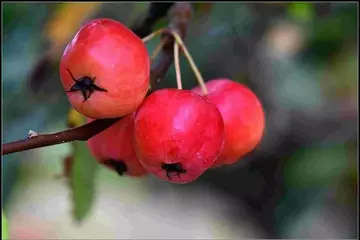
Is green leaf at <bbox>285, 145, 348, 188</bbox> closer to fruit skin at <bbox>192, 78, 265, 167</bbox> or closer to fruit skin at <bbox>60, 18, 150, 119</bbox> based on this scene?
fruit skin at <bbox>192, 78, 265, 167</bbox>

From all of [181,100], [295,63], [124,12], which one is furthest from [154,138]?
[295,63]

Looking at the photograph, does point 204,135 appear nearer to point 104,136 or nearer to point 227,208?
point 104,136

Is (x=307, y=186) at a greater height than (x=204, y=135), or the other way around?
(x=204, y=135)

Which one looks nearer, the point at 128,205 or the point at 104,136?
the point at 104,136

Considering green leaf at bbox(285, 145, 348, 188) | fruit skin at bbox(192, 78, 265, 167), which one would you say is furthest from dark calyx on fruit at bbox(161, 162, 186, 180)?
green leaf at bbox(285, 145, 348, 188)

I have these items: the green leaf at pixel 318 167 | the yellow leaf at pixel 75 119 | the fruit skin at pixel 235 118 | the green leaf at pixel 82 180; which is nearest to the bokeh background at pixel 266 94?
the green leaf at pixel 318 167

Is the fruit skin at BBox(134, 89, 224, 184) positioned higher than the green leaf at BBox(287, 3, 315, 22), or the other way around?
the fruit skin at BBox(134, 89, 224, 184)
